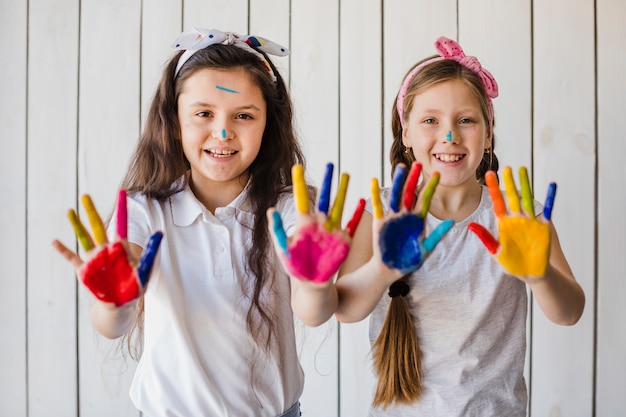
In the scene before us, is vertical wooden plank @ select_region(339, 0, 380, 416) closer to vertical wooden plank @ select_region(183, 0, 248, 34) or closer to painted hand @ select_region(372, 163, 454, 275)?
vertical wooden plank @ select_region(183, 0, 248, 34)

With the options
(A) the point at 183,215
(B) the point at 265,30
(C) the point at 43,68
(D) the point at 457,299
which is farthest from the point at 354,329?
(C) the point at 43,68

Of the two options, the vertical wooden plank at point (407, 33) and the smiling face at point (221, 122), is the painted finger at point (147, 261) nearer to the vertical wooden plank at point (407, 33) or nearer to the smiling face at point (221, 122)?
the smiling face at point (221, 122)

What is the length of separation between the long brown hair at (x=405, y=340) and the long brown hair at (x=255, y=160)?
0.23m

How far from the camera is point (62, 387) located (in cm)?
187

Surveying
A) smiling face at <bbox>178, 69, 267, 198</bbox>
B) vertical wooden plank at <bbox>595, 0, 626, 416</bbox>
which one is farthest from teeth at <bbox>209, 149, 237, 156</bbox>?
vertical wooden plank at <bbox>595, 0, 626, 416</bbox>

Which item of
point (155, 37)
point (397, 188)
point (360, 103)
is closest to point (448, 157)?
point (397, 188)

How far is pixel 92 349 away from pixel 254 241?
902mm

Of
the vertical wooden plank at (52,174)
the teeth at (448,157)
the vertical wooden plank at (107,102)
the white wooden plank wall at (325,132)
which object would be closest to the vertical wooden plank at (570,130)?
the white wooden plank wall at (325,132)

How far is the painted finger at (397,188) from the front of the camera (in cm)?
98

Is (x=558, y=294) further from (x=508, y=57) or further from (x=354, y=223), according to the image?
(x=508, y=57)

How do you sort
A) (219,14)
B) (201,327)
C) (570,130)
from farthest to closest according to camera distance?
(219,14)
(570,130)
(201,327)

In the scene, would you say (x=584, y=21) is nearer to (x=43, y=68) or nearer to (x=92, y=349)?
(x=43, y=68)

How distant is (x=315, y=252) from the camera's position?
955 millimetres

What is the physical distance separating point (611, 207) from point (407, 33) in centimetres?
71
